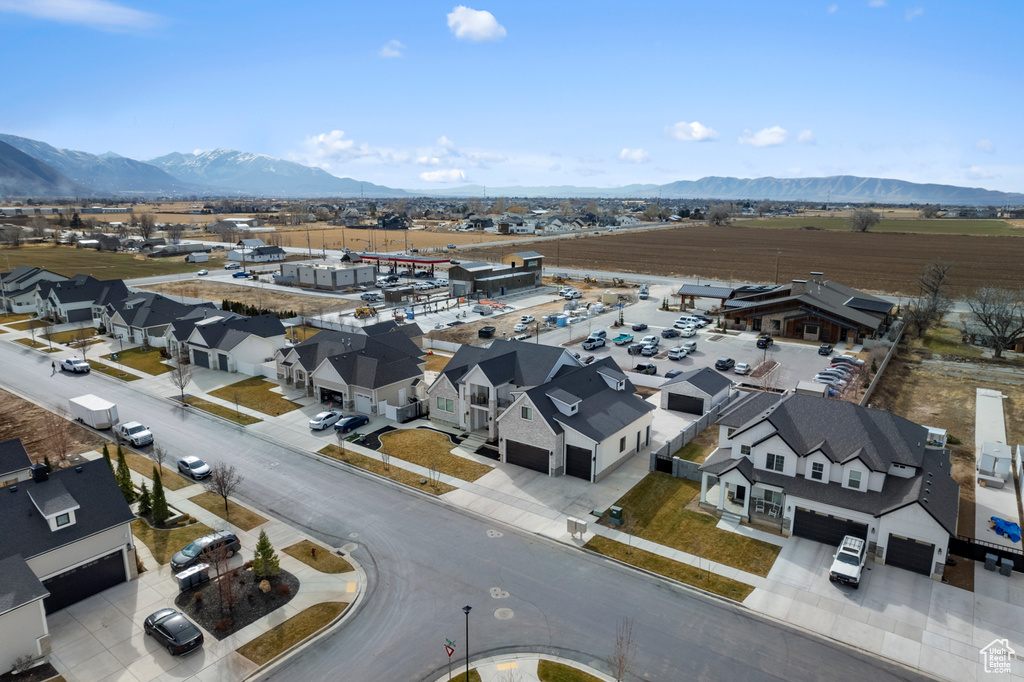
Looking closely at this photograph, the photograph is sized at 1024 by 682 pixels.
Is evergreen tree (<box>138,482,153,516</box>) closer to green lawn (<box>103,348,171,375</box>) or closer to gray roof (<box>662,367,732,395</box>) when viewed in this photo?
green lawn (<box>103,348,171,375</box>)

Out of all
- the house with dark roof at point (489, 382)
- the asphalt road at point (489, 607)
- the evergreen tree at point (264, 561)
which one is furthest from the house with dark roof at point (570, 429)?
the evergreen tree at point (264, 561)

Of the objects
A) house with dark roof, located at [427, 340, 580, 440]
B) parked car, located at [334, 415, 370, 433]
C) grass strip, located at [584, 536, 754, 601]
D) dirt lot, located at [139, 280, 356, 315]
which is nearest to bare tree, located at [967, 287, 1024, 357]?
house with dark roof, located at [427, 340, 580, 440]

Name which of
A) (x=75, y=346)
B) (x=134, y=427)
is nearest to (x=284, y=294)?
(x=75, y=346)

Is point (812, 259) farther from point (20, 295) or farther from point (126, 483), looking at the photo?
point (20, 295)

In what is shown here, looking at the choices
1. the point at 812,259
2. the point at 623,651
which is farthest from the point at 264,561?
the point at 812,259

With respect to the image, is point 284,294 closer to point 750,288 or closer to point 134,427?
point 134,427

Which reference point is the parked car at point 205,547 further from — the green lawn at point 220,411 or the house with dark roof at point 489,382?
the house with dark roof at point 489,382
